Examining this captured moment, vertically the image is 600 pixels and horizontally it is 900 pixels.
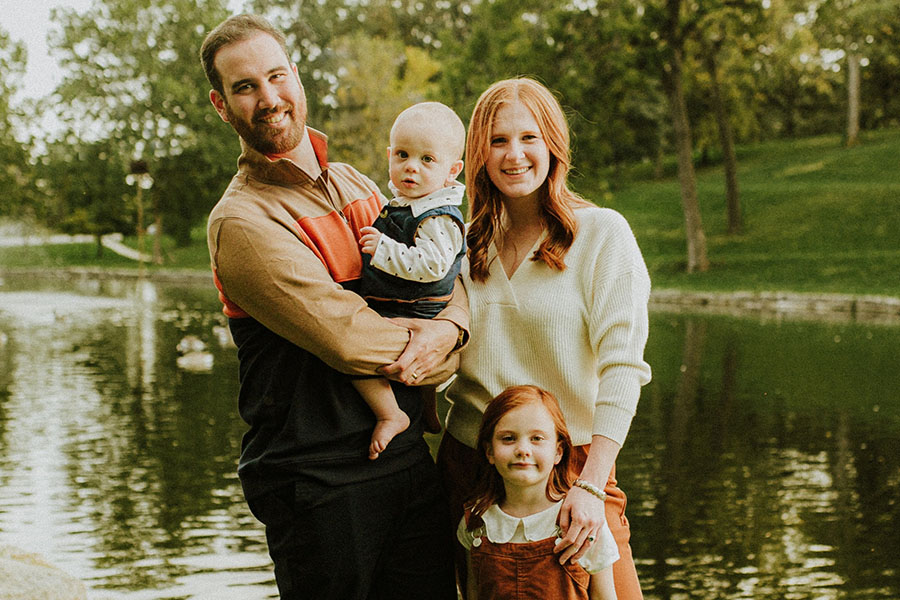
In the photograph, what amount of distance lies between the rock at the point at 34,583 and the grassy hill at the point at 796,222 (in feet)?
56.3

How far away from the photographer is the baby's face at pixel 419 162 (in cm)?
258

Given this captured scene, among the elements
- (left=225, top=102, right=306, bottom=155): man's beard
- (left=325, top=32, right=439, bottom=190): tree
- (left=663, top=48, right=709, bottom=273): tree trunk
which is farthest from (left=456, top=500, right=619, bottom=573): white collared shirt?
(left=325, top=32, right=439, bottom=190): tree

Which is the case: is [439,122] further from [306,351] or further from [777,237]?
[777,237]

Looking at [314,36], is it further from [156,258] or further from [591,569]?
[591,569]

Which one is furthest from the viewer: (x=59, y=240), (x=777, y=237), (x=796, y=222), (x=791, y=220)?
(x=59, y=240)

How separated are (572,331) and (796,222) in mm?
25882

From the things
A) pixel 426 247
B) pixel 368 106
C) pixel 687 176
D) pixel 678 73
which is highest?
pixel 678 73

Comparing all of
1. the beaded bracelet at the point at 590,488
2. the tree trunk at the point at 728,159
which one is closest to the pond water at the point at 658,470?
the beaded bracelet at the point at 590,488

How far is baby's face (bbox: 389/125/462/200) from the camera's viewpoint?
2578 millimetres

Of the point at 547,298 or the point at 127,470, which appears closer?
the point at 547,298

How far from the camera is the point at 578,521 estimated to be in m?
2.45

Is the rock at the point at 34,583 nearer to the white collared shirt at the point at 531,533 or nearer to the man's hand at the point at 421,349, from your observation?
the white collared shirt at the point at 531,533

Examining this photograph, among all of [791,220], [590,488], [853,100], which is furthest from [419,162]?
[853,100]

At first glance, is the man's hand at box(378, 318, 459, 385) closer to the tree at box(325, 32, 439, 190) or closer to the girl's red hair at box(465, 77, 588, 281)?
the girl's red hair at box(465, 77, 588, 281)
